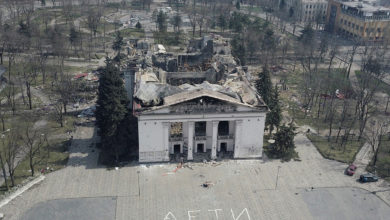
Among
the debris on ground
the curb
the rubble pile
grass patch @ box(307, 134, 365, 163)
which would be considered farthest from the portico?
the curb

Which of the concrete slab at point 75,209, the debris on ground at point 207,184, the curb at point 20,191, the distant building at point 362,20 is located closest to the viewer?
the concrete slab at point 75,209

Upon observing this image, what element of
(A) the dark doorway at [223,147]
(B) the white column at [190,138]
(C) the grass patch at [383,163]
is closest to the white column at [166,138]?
(B) the white column at [190,138]

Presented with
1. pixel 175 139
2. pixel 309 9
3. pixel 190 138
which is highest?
pixel 309 9

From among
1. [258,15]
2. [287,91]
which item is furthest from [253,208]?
[258,15]

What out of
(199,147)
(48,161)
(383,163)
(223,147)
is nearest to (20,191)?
(48,161)

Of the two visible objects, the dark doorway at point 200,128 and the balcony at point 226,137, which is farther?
the dark doorway at point 200,128

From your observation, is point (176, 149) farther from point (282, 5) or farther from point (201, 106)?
point (282, 5)

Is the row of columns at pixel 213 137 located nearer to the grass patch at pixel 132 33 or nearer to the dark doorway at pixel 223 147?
the dark doorway at pixel 223 147

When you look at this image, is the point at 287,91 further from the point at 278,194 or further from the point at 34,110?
the point at 34,110
